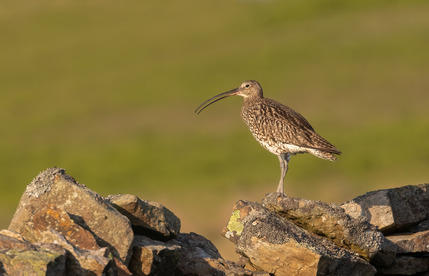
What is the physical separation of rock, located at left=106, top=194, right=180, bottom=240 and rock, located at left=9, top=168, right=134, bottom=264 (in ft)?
1.92

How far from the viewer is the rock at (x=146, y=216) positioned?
12.7 m

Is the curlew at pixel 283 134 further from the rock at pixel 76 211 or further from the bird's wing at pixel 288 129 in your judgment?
the rock at pixel 76 211

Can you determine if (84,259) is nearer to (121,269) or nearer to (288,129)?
→ (121,269)

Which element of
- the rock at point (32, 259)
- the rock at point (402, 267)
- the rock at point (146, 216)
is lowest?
the rock at point (32, 259)

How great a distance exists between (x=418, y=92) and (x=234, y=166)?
16.2 meters

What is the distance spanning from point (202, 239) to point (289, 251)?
181 centimetres

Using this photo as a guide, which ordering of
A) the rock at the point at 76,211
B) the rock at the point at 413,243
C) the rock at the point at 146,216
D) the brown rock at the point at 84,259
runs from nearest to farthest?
the brown rock at the point at 84,259 < the rock at the point at 76,211 < the rock at the point at 146,216 < the rock at the point at 413,243

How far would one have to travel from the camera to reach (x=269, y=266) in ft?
44.2

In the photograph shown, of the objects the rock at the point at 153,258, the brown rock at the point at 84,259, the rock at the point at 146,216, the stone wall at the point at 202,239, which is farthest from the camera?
the rock at the point at 146,216

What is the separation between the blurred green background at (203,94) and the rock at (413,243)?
15.2 m

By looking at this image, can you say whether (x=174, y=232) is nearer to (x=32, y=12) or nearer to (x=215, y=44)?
(x=215, y=44)

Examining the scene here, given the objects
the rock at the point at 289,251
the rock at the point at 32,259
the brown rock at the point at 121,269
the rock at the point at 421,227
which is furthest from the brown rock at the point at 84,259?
the rock at the point at 421,227

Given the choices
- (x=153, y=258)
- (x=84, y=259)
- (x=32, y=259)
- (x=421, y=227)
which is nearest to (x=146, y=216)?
(x=153, y=258)

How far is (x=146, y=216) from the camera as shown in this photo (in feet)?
41.9
